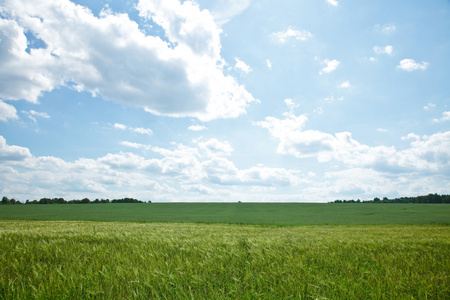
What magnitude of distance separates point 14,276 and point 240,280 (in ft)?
11.7

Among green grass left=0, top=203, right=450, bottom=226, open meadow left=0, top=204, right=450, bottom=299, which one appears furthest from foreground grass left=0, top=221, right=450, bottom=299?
green grass left=0, top=203, right=450, bottom=226

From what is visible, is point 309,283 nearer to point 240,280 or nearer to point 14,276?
point 240,280

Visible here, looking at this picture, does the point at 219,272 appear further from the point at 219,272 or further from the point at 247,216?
the point at 247,216

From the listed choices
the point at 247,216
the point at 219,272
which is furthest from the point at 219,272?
the point at 247,216

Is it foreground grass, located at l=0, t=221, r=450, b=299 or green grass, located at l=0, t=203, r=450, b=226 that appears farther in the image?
green grass, located at l=0, t=203, r=450, b=226

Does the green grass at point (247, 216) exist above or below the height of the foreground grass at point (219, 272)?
below

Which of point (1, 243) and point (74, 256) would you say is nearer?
point (74, 256)

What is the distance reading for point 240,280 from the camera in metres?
3.55

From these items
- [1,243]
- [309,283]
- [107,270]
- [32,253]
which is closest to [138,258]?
[107,270]

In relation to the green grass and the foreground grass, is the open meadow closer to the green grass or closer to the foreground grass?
the foreground grass

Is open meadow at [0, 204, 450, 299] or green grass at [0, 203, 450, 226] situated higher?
open meadow at [0, 204, 450, 299]

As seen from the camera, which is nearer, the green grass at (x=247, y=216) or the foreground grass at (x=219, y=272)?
the foreground grass at (x=219, y=272)

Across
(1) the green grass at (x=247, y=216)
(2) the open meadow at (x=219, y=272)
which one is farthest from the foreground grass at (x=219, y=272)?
(1) the green grass at (x=247, y=216)

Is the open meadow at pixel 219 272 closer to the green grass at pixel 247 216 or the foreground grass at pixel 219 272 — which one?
the foreground grass at pixel 219 272
